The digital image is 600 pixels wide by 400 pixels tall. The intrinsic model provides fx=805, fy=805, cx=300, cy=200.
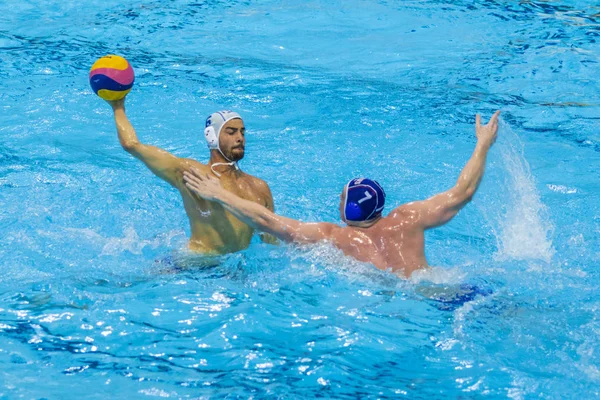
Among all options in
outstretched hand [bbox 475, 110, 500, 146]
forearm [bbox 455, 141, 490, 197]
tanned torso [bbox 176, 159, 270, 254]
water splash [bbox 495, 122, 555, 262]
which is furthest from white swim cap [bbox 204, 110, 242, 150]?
water splash [bbox 495, 122, 555, 262]

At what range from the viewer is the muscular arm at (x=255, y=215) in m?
5.08

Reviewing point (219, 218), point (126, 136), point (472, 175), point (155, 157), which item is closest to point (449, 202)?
point (472, 175)

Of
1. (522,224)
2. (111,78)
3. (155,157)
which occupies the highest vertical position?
(111,78)

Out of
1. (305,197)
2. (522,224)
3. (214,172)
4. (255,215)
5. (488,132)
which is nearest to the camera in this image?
(255,215)

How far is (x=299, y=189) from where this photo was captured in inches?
281

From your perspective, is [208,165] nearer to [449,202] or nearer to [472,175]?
[449,202]

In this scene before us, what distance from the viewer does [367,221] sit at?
5258mm

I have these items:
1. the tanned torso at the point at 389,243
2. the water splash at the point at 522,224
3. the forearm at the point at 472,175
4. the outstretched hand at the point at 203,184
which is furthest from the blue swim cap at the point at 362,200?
the water splash at the point at 522,224

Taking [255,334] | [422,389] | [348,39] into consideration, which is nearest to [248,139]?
[348,39]

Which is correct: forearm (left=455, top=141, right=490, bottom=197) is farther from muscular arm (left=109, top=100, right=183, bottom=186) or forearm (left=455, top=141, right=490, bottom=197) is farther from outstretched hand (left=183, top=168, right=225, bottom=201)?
muscular arm (left=109, top=100, right=183, bottom=186)

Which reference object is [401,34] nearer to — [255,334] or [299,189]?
[299,189]

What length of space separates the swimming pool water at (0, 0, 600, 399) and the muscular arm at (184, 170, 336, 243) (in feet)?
0.57

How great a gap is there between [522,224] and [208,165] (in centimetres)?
245

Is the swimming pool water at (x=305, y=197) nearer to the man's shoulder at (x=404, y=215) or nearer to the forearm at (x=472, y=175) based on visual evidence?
the man's shoulder at (x=404, y=215)
